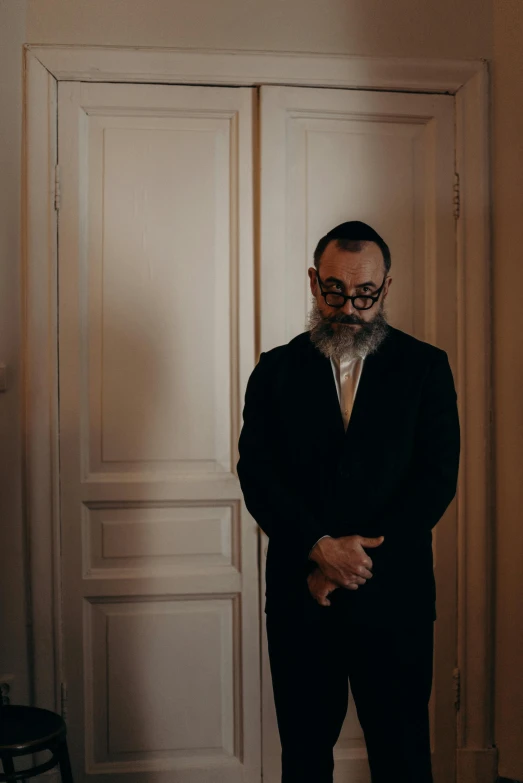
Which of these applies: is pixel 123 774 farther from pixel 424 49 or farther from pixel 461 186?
pixel 424 49

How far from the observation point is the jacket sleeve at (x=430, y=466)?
1.88m

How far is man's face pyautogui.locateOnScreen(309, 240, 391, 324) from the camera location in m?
2.03

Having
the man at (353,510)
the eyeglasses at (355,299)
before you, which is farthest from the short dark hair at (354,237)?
the eyeglasses at (355,299)

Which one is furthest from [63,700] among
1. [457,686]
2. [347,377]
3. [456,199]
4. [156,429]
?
[456,199]

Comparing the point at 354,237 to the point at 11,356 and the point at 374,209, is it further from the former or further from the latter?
the point at 11,356

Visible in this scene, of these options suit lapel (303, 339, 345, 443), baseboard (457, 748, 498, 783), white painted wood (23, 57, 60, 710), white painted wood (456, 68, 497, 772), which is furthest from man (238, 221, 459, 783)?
baseboard (457, 748, 498, 783)

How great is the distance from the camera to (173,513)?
8.67 feet

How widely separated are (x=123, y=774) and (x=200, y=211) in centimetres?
186

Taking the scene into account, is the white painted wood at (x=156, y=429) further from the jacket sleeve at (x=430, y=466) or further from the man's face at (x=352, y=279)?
the jacket sleeve at (x=430, y=466)

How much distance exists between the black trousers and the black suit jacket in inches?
1.8

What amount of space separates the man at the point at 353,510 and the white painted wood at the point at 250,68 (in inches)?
33.7

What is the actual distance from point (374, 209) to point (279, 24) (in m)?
0.68

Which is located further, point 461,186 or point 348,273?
point 461,186

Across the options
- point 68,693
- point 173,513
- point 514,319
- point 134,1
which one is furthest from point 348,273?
point 68,693
